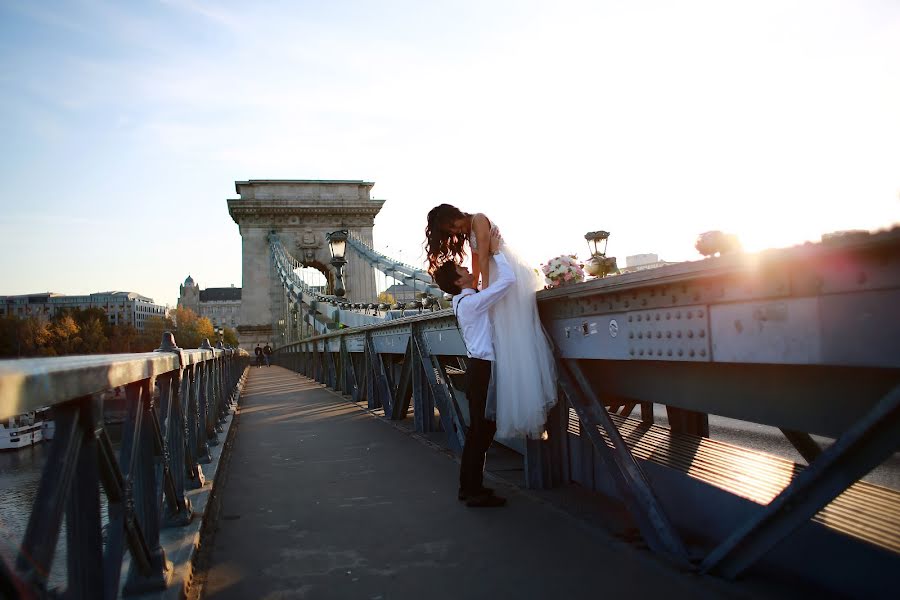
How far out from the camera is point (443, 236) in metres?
4.01

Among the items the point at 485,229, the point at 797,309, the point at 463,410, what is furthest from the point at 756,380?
the point at 463,410

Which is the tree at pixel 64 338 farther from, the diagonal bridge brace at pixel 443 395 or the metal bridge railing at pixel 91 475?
the metal bridge railing at pixel 91 475

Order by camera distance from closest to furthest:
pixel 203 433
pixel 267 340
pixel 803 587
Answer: pixel 803 587
pixel 203 433
pixel 267 340

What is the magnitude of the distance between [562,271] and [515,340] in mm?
507

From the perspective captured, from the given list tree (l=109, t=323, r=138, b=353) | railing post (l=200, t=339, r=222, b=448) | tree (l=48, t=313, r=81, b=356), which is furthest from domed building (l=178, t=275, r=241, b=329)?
railing post (l=200, t=339, r=222, b=448)

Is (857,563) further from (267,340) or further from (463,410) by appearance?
(267,340)

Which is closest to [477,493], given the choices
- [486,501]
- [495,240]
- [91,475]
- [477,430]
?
[486,501]

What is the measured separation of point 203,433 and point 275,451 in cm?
80

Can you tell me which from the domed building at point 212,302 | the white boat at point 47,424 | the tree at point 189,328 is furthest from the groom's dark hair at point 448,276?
the domed building at point 212,302

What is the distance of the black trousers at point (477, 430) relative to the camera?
12.6ft

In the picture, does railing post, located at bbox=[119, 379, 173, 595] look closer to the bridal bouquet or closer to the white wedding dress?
the white wedding dress

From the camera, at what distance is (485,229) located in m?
3.80

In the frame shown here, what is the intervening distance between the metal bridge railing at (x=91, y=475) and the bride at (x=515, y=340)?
5.27ft

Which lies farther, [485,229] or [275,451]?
[275,451]
